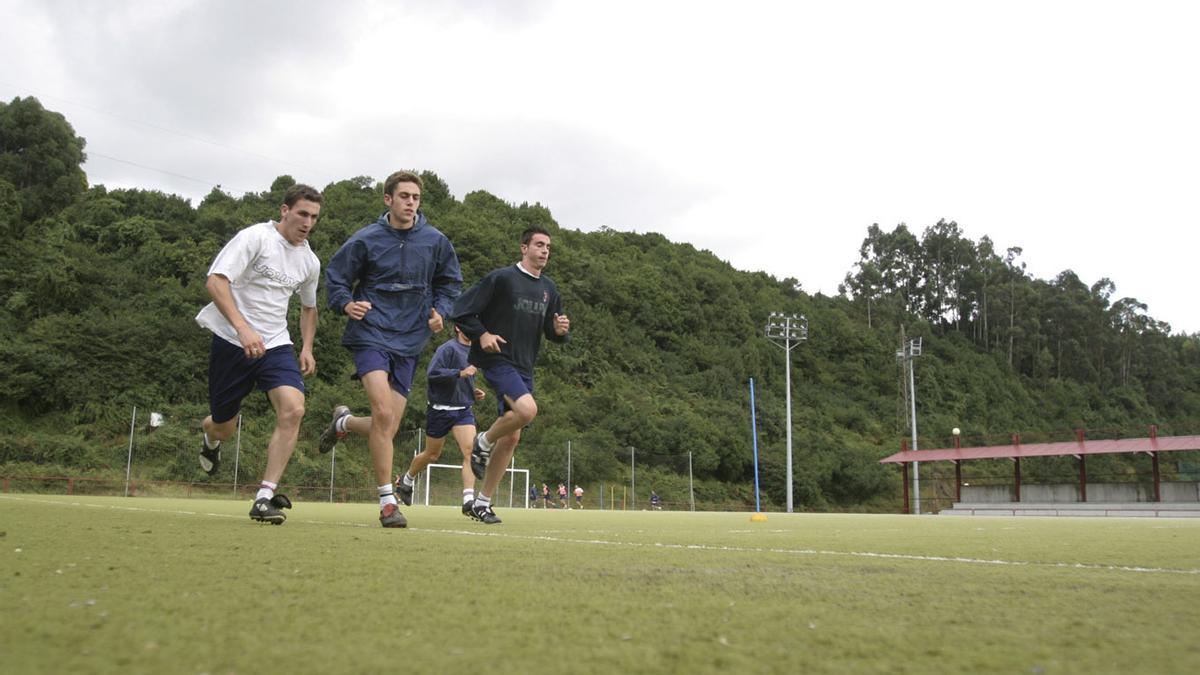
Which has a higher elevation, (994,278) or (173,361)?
(994,278)

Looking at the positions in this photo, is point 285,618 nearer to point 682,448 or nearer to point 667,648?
point 667,648

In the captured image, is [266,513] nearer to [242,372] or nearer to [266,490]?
[266,490]

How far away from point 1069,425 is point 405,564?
77.5m

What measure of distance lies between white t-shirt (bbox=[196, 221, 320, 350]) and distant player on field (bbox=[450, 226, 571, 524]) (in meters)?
1.28

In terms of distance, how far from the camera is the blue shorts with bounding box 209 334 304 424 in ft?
17.3

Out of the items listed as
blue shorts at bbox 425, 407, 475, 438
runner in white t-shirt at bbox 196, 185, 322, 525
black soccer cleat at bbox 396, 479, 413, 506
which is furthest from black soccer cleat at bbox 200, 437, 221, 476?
blue shorts at bbox 425, 407, 475, 438

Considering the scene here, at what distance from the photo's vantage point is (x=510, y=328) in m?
6.76

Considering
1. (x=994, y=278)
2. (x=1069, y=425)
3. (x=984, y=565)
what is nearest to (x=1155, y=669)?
(x=984, y=565)

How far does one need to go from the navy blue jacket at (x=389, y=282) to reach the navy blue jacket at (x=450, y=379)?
2679 mm

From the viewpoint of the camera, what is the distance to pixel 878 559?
11.4 feet

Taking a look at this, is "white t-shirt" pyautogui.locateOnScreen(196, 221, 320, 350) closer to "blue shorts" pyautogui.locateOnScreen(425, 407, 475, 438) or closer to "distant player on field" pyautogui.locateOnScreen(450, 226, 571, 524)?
"distant player on field" pyautogui.locateOnScreen(450, 226, 571, 524)

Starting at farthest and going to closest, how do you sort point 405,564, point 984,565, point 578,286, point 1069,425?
point 1069,425, point 578,286, point 984,565, point 405,564

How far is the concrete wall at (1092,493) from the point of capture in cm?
3216

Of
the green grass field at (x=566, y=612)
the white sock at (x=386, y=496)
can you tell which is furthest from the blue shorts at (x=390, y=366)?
the green grass field at (x=566, y=612)
